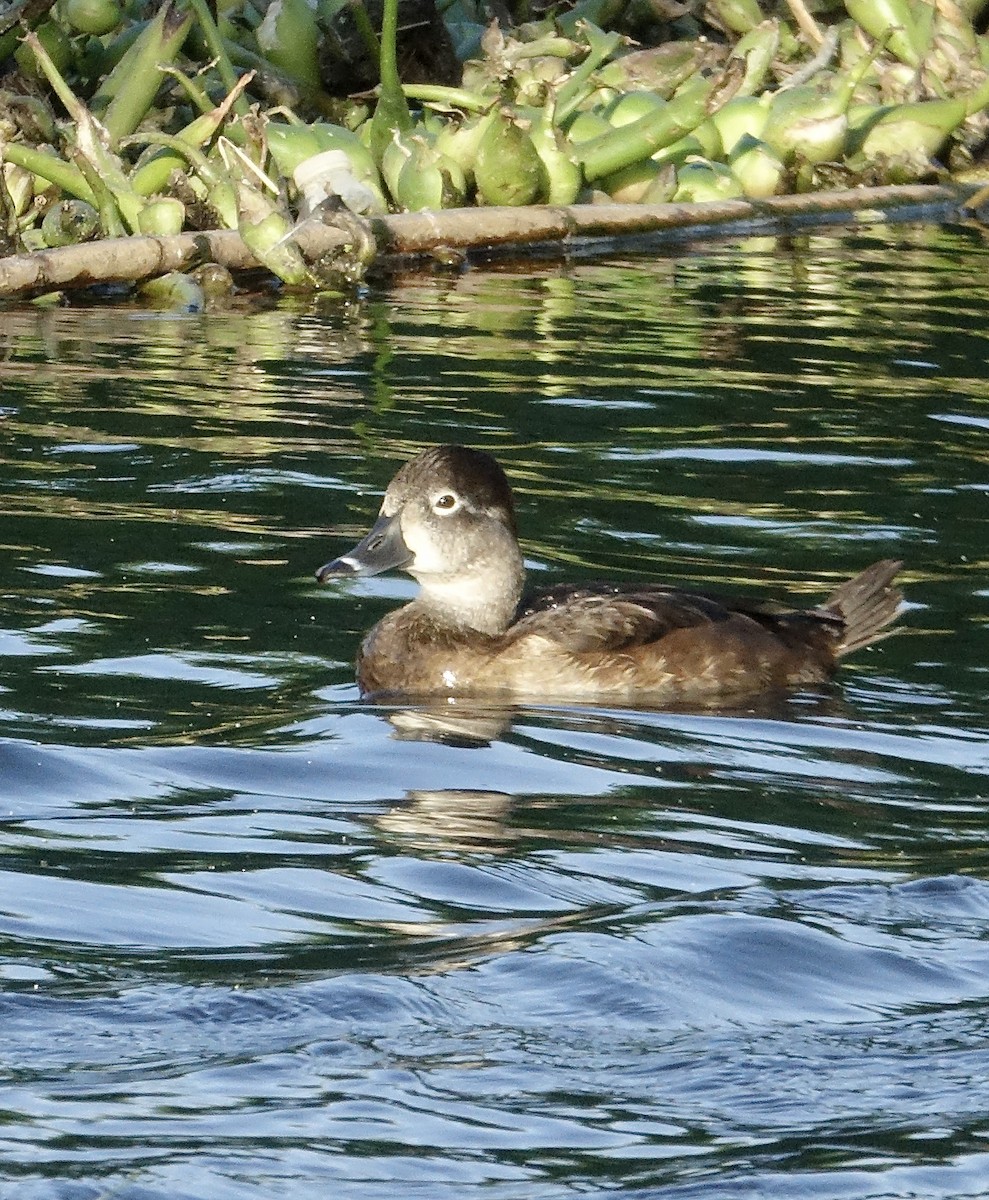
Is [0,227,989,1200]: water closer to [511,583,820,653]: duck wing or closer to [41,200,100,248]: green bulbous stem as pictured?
[511,583,820,653]: duck wing

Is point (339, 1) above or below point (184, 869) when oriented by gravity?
above

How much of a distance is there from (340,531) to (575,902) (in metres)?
4.22

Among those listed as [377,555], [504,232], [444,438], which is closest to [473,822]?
[377,555]

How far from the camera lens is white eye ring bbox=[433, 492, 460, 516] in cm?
791

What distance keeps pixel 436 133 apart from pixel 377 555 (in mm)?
9673

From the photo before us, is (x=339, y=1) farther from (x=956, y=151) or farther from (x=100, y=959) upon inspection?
(x=100, y=959)

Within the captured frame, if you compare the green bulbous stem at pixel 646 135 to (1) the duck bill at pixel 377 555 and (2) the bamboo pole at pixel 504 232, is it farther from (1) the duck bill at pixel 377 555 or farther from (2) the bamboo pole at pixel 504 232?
(1) the duck bill at pixel 377 555

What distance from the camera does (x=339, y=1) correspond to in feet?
59.4

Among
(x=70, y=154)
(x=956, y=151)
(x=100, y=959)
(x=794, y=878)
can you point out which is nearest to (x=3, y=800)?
(x=100, y=959)

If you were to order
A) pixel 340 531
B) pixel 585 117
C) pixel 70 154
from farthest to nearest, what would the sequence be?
pixel 585 117
pixel 70 154
pixel 340 531

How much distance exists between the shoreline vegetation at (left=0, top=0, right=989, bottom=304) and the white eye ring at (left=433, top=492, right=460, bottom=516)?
7.07 m

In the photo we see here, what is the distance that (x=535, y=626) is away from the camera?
7773mm

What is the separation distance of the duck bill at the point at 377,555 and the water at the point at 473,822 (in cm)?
35

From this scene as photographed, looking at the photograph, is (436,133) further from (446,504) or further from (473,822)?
(473,822)
